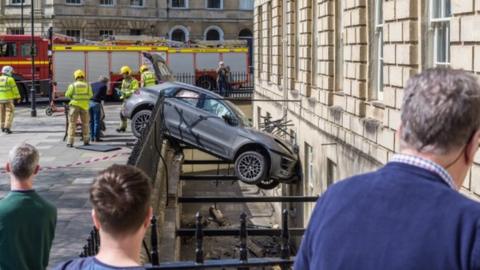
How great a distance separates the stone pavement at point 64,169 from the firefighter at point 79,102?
592mm

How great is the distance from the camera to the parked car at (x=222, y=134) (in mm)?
16078

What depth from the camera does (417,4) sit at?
9.43m

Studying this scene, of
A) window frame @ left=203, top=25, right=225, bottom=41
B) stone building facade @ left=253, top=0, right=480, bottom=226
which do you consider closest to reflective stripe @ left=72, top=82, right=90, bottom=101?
stone building facade @ left=253, top=0, right=480, bottom=226

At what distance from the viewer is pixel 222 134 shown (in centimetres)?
1622

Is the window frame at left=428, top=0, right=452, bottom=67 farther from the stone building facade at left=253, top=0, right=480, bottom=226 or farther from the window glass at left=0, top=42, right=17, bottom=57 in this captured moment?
the window glass at left=0, top=42, right=17, bottom=57

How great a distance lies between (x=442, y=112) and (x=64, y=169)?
13926 millimetres

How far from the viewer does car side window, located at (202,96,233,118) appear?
1634cm

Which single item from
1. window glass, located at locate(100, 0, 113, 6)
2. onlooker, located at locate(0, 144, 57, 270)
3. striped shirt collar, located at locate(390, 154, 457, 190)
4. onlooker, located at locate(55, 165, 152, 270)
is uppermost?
window glass, located at locate(100, 0, 113, 6)

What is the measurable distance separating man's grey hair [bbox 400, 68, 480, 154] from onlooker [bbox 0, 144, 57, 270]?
9.87 ft

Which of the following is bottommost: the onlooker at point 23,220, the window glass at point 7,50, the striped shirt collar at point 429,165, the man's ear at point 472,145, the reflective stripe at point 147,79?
the onlooker at point 23,220

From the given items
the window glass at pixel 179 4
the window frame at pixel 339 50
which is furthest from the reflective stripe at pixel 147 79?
the window glass at pixel 179 4

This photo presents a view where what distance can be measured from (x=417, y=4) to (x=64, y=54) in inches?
1209

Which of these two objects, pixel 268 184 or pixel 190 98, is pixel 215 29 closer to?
pixel 268 184

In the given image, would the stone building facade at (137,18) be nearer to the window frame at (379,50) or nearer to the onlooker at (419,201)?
the window frame at (379,50)
